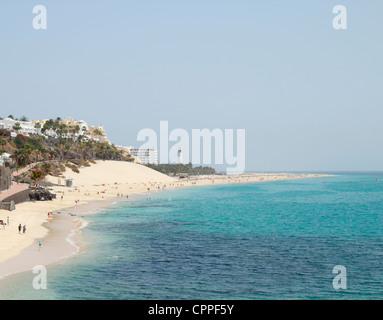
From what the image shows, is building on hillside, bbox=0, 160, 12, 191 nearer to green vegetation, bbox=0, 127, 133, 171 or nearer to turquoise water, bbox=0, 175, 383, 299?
turquoise water, bbox=0, 175, 383, 299

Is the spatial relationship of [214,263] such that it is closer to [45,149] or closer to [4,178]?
[4,178]

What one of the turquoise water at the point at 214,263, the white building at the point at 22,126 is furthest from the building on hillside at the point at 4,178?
the white building at the point at 22,126

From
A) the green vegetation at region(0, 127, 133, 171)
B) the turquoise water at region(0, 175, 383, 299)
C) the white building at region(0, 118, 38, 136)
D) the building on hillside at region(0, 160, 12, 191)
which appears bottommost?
the turquoise water at region(0, 175, 383, 299)

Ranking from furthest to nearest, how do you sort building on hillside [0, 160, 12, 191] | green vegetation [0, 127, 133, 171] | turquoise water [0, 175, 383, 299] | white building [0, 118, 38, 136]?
white building [0, 118, 38, 136], green vegetation [0, 127, 133, 171], building on hillside [0, 160, 12, 191], turquoise water [0, 175, 383, 299]

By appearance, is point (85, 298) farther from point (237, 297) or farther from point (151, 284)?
point (237, 297)

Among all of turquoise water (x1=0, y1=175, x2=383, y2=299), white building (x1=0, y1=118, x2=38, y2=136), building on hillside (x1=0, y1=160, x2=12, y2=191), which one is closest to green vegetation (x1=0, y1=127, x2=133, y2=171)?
white building (x1=0, y1=118, x2=38, y2=136)

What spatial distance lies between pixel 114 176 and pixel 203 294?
5715 inches

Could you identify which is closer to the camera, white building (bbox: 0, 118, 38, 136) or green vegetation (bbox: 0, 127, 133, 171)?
green vegetation (bbox: 0, 127, 133, 171)

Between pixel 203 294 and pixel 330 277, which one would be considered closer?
pixel 203 294

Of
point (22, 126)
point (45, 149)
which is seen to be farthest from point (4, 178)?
point (22, 126)
